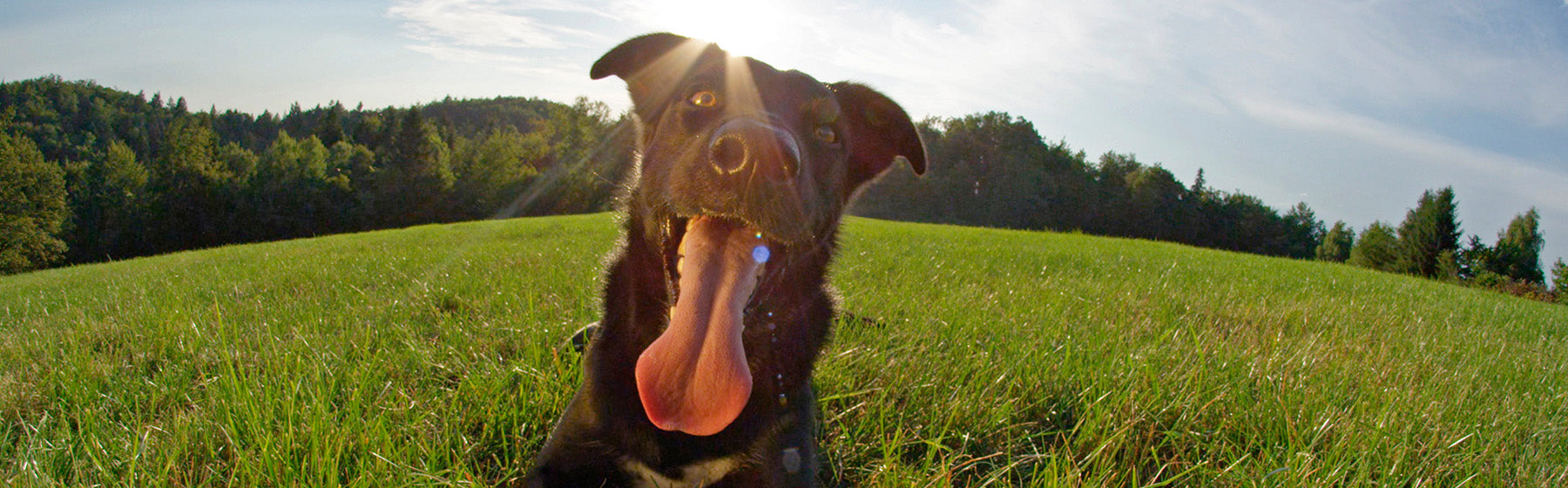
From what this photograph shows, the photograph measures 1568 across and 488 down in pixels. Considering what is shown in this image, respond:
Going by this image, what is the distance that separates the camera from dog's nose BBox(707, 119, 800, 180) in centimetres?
199

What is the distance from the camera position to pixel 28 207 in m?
48.2

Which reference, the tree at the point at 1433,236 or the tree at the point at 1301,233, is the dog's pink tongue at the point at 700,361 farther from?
the tree at the point at 1301,233

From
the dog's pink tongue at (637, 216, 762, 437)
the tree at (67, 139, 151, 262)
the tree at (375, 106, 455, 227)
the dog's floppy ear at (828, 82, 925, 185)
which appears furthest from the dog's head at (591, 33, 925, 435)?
the tree at (67, 139, 151, 262)

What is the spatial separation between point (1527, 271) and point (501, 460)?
8238 centimetres

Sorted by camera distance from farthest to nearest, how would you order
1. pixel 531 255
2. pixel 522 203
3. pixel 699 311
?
pixel 522 203 → pixel 531 255 → pixel 699 311

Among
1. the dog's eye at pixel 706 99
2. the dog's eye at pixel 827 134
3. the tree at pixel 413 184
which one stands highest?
the dog's eye at pixel 706 99

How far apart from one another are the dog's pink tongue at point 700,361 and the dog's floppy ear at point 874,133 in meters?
1.28

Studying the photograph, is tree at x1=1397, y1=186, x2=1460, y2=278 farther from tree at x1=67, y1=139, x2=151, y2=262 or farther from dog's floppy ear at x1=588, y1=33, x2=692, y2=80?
tree at x1=67, y1=139, x2=151, y2=262

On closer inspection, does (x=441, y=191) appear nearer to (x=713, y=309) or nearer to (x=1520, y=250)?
(x=713, y=309)

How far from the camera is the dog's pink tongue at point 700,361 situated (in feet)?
6.17

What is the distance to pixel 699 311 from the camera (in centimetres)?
194

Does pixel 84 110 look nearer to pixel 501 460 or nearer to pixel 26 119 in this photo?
pixel 26 119

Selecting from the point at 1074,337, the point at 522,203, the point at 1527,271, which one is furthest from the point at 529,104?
the point at 1074,337

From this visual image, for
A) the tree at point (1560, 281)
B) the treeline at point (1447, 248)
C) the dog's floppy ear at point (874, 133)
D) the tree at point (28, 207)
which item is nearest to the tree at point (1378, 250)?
the treeline at point (1447, 248)
